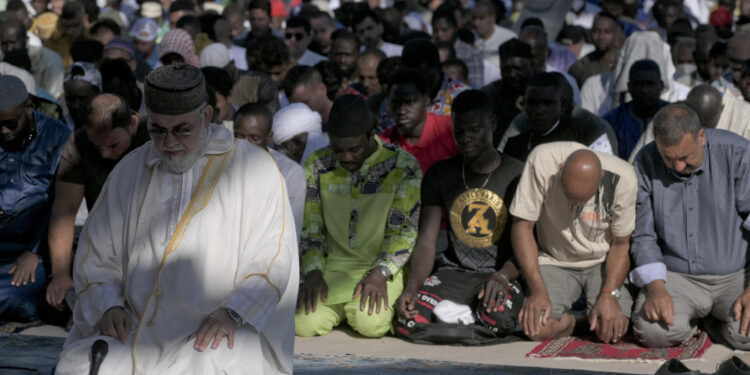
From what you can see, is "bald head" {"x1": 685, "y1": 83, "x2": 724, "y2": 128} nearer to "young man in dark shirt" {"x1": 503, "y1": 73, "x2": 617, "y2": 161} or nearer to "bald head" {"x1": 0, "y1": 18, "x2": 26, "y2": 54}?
"young man in dark shirt" {"x1": 503, "y1": 73, "x2": 617, "y2": 161}

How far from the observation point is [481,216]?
21.2ft

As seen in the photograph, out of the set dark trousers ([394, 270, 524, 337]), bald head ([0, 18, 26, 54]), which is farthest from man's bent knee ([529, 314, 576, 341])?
bald head ([0, 18, 26, 54])

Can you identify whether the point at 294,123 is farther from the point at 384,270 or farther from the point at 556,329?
the point at 556,329

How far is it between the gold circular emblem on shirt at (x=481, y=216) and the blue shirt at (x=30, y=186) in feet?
8.70

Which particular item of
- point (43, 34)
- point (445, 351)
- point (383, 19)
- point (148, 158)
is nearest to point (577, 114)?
point (445, 351)

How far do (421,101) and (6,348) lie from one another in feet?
10.3

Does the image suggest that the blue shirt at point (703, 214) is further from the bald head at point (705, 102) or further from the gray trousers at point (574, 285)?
the bald head at point (705, 102)

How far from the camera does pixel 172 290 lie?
392cm

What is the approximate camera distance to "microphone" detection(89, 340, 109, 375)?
3.71 m

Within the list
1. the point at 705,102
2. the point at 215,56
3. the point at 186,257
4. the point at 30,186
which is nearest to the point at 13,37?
the point at 215,56

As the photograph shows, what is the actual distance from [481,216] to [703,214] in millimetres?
1371

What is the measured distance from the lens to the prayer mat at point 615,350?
19.0 feet

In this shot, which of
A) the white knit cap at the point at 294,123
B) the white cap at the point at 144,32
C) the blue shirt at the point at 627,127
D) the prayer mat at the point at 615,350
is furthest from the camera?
the white cap at the point at 144,32

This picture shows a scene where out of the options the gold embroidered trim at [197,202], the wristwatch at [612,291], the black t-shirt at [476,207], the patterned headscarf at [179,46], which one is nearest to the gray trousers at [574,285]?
the wristwatch at [612,291]
